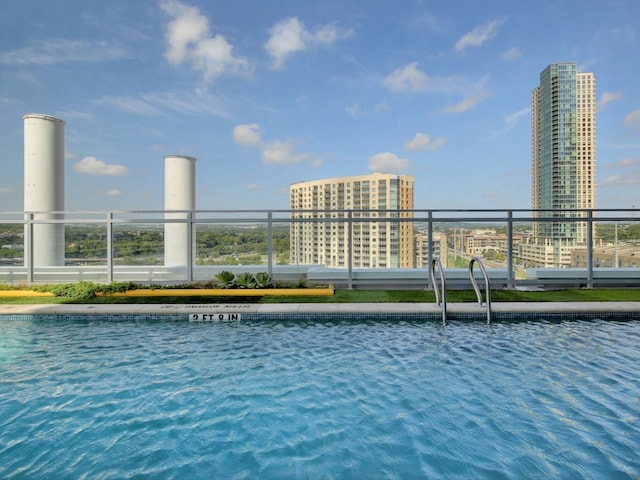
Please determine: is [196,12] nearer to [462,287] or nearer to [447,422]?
[462,287]

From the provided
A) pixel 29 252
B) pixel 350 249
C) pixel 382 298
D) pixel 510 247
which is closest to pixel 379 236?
pixel 350 249

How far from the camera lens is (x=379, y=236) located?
1024cm

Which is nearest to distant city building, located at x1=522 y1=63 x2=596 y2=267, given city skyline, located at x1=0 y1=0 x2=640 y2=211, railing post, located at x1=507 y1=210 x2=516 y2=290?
city skyline, located at x1=0 y1=0 x2=640 y2=211

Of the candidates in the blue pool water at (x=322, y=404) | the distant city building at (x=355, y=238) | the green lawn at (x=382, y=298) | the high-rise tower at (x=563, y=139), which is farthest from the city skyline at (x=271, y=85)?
the high-rise tower at (x=563, y=139)

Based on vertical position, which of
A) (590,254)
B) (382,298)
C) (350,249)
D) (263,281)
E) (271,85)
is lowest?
(382,298)

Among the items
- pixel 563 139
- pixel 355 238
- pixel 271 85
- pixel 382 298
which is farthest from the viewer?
pixel 563 139

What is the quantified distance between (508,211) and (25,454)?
980cm

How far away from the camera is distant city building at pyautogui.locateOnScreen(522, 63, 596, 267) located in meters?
35.6

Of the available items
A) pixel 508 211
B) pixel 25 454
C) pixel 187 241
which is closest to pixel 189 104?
pixel 187 241

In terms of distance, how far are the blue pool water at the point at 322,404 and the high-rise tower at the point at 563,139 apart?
27813mm

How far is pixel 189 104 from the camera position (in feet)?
64.8

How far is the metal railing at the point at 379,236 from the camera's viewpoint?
1005 cm

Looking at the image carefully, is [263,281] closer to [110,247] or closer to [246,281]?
[246,281]

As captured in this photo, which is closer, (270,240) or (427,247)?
(427,247)
